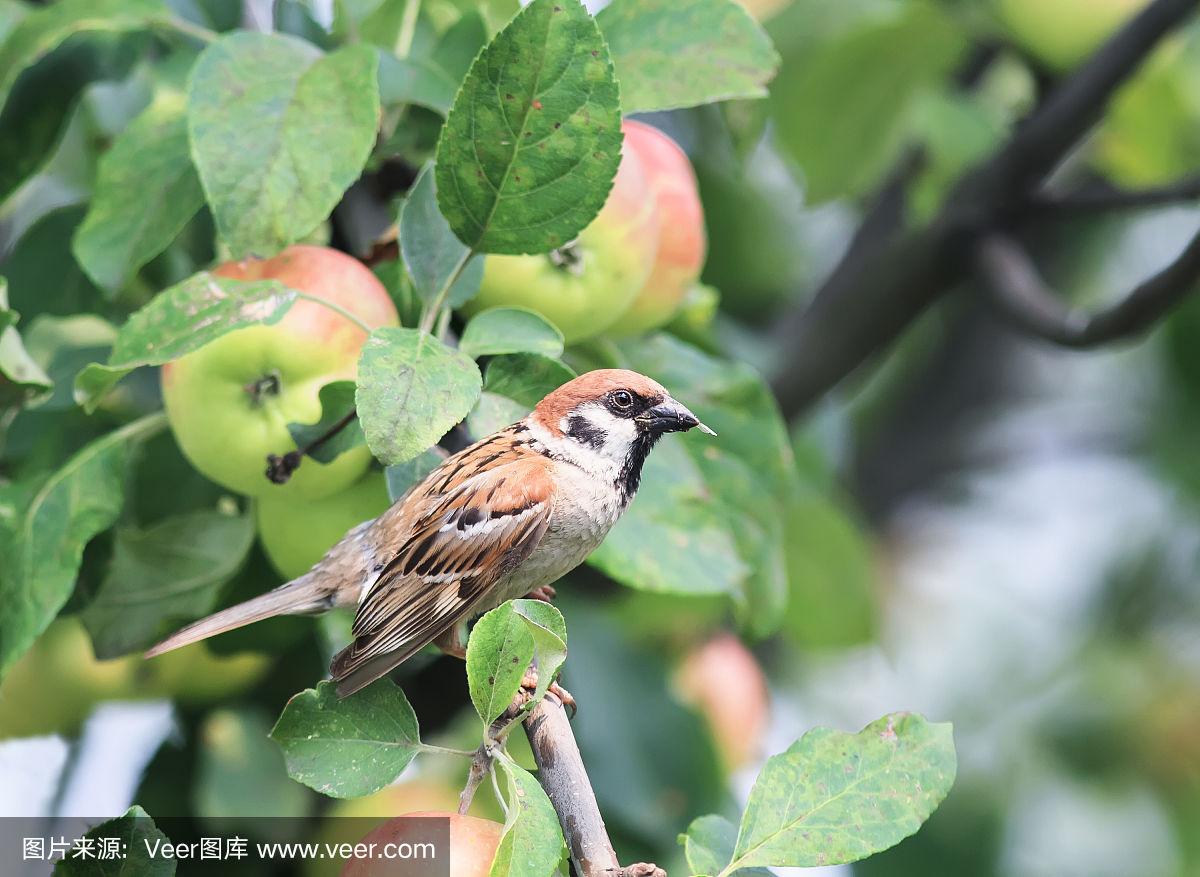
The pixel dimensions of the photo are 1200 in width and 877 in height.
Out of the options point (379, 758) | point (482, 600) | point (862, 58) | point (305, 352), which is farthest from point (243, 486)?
point (862, 58)

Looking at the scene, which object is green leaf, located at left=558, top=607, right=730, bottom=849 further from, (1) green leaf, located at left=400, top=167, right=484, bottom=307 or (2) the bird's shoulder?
(1) green leaf, located at left=400, top=167, right=484, bottom=307

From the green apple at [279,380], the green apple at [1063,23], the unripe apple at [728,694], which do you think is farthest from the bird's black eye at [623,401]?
the green apple at [1063,23]

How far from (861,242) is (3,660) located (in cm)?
279

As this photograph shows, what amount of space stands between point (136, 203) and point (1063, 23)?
2.33 meters

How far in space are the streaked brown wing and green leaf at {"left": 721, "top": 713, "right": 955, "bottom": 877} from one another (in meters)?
0.51

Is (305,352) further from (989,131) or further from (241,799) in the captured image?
(989,131)

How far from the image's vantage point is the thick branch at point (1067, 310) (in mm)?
2404

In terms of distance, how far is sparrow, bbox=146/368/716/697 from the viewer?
1.85 meters

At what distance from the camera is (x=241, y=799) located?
246cm

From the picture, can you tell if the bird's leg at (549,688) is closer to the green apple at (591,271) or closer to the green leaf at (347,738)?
the green leaf at (347,738)

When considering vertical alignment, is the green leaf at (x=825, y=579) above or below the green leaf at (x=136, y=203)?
below

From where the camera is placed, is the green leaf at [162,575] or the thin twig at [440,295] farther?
the green leaf at [162,575]

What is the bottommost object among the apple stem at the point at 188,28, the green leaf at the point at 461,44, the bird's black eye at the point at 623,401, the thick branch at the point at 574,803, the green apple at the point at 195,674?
the green apple at the point at 195,674

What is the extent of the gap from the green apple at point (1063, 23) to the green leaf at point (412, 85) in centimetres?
183
